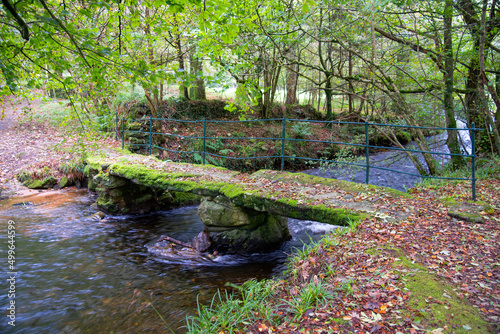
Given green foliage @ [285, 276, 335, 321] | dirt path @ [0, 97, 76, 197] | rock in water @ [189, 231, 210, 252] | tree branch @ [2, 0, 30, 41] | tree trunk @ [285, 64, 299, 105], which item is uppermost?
tree trunk @ [285, 64, 299, 105]

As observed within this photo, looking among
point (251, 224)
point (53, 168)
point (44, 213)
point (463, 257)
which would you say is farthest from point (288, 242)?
point (53, 168)

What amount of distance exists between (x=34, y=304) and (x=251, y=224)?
3.23m

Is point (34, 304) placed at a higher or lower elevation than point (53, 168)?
lower

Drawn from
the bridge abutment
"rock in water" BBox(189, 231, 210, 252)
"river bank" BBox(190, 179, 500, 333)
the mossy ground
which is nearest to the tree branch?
"river bank" BBox(190, 179, 500, 333)

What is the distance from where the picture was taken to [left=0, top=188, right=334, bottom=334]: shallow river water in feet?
11.3

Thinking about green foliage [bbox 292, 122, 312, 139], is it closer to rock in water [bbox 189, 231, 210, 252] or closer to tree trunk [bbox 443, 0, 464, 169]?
tree trunk [bbox 443, 0, 464, 169]

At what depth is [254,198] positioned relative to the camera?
4.66m

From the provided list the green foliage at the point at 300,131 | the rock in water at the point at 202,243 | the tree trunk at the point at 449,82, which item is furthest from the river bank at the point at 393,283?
the green foliage at the point at 300,131

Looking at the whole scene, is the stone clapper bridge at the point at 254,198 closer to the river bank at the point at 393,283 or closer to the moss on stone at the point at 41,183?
the river bank at the point at 393,283

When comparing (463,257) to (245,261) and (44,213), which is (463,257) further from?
(44,213)

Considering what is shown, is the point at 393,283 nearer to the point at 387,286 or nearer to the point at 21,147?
the point at 387,286

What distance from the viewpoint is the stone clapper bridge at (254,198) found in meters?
4.16

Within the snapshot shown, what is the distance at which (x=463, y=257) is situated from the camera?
285 centimetres

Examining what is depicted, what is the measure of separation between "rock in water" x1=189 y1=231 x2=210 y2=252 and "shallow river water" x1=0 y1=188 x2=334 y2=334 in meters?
0.46
